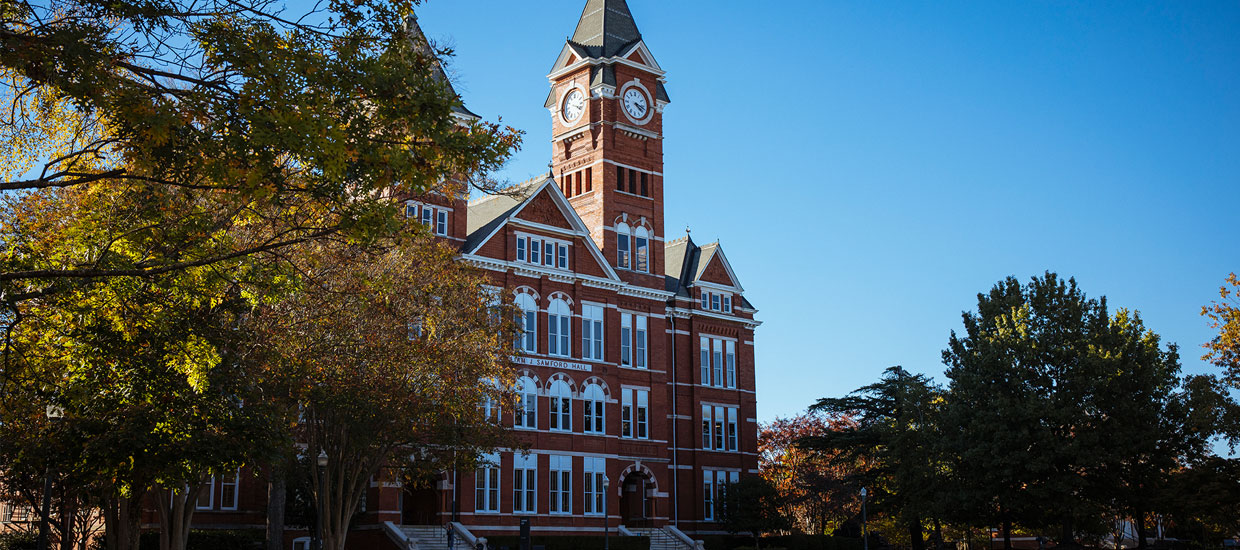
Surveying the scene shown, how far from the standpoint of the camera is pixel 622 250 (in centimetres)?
5884

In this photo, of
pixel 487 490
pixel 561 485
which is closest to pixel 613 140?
pixel 561 485

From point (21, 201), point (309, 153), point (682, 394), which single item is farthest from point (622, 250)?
point (309, 153)

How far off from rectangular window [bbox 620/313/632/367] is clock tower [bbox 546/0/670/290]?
213 centimetres

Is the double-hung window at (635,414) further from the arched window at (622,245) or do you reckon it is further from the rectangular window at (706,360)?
the arched window at (622,245)

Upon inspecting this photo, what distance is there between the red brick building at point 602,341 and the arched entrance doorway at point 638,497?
0.10m

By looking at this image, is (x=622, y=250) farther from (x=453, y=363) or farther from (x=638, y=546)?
(x=453, y=363)

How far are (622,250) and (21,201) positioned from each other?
36.0m

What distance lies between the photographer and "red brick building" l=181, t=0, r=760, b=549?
51188 mm

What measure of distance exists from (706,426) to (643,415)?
6281 millimetres

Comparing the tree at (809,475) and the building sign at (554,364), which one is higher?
the building sign at (554,364)

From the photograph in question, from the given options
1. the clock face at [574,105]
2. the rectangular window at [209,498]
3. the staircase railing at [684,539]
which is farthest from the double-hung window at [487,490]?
the clock face at [574,105]

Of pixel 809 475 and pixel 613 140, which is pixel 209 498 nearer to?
pixel 613 140

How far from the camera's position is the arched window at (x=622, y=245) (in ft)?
192

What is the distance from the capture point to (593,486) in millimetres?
54062
